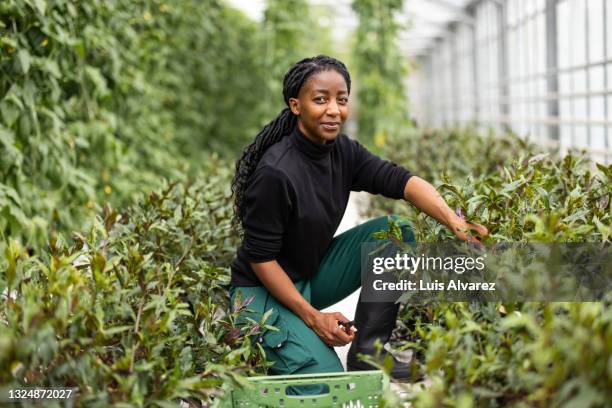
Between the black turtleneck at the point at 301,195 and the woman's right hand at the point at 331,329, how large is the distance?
0.24 metres

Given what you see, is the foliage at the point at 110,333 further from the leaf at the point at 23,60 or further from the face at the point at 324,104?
the leaf at the point at 23,60

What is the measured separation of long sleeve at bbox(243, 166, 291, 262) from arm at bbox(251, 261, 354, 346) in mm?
35

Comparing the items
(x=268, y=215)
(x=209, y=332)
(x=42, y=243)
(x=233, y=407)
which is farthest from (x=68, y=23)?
(x=233, y=407)

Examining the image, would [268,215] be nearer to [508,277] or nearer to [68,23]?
[508,277]

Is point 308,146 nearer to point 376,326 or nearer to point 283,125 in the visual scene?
point 283,125

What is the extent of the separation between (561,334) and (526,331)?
0.13 meters

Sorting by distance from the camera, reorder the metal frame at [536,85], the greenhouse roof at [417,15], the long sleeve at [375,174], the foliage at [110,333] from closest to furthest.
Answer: the foliage at [110,333] < the long sleeve at [375,174] < the metal frame at [536,85] < the greenhouse roof at [417,15]

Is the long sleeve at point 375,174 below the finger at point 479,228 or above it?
above

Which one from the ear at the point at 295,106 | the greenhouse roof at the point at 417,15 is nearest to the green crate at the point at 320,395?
the ear at the point at 295,106

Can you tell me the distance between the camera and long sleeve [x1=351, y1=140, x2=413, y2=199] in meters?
2.58

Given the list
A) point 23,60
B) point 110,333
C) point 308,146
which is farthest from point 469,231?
point 23,60

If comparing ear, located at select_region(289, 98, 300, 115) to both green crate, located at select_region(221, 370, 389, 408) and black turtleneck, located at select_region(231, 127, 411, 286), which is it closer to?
black turtleneck, located at select_region(231, 127, 411, 286)

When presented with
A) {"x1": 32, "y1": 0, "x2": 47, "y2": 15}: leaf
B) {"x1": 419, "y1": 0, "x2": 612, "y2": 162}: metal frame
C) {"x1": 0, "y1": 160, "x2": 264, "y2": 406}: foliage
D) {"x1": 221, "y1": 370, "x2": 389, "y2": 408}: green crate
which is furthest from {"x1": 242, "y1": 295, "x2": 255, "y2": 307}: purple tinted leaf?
{"x1": 419, "y1": 0, "x2": 612, "y2": 162}: metal frame

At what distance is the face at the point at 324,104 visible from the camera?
2404 mm
